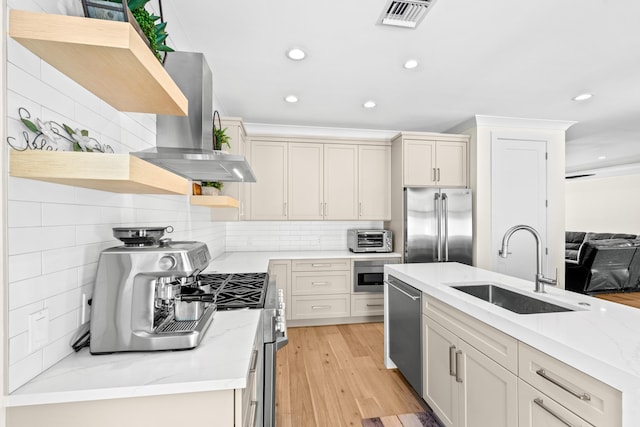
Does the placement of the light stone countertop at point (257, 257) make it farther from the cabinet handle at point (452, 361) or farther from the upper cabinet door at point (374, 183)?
the cabinet handle at point (452, 361)

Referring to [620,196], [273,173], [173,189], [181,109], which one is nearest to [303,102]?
[273,173]

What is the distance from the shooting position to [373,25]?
2029 millimetres

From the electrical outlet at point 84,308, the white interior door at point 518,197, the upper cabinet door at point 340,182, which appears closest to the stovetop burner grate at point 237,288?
the electrical outlet at point 84,308

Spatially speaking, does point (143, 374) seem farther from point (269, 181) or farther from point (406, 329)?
point (269, 181)

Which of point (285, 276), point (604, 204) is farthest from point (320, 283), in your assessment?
point (604, 204)

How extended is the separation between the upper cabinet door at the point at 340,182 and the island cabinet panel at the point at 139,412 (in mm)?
3243

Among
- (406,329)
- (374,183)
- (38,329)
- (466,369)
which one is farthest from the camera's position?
(374,183)

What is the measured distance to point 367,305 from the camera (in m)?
3.95

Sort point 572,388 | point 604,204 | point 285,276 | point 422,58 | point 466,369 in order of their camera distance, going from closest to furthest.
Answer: point 572,388, point 466,369, point 422,58, point 285,276, point 604,204

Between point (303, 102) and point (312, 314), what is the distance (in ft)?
8.10

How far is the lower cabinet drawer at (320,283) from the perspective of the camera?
377 centimetres

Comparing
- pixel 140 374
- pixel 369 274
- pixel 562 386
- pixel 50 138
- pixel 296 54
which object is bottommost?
pixel 369 274

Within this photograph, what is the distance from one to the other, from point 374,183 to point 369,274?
47.5 inches

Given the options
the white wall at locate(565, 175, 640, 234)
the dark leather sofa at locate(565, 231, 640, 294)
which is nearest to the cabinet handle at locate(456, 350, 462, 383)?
the dark leather sofa at locate(565, 231, 640, 294)
